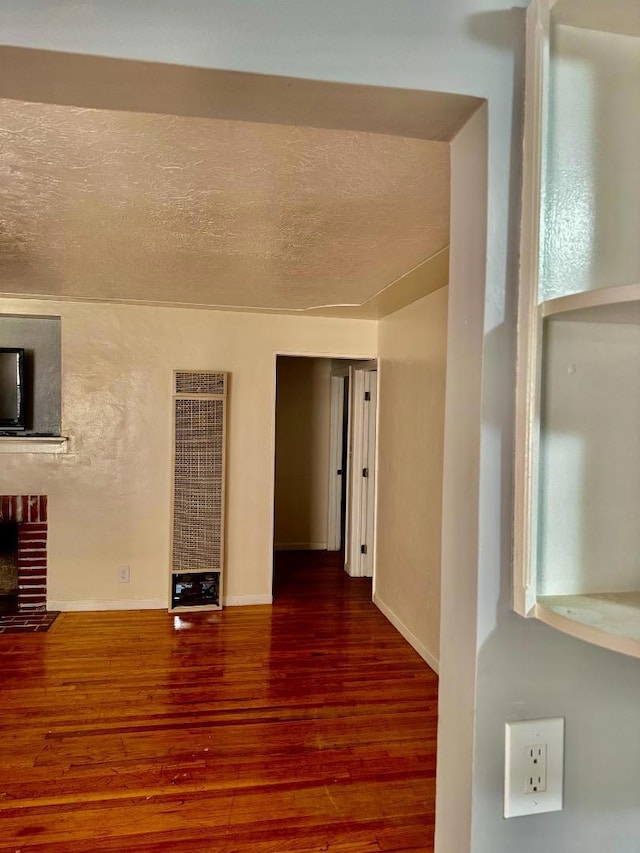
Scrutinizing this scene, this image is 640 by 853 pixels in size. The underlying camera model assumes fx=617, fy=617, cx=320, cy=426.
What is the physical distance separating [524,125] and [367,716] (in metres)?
2.89

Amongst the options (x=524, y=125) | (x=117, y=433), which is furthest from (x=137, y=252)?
(x=524, y=125)

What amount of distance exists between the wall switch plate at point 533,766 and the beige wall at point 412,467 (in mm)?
2626

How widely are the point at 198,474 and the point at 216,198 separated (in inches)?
102

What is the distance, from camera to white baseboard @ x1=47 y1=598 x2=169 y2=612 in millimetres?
4531

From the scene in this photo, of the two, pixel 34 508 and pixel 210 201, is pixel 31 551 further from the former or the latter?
pixel 210 201

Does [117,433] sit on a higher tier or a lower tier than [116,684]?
higher

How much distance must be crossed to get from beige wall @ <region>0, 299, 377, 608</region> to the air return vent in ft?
0.71

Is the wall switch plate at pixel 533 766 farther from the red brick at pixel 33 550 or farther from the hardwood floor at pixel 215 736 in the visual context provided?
the red brick at pixel 33 550

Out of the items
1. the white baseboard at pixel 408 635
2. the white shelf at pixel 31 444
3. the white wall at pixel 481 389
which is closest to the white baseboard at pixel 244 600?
the white baseboard at pixel 408 635

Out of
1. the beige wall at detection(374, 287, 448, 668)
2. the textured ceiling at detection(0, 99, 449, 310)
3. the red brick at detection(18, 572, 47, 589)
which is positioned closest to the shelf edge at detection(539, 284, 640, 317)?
the textured ceiling at detection(0, 99, 449, 310)

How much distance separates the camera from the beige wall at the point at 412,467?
364 cm

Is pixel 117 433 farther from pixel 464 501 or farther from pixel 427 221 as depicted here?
pixel 464 501

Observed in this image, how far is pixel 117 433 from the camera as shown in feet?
15.1

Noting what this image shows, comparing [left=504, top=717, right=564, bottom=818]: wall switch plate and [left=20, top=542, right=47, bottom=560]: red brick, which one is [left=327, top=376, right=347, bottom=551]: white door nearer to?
[left=20, top=542, right=47, bottom=560]: red brick
